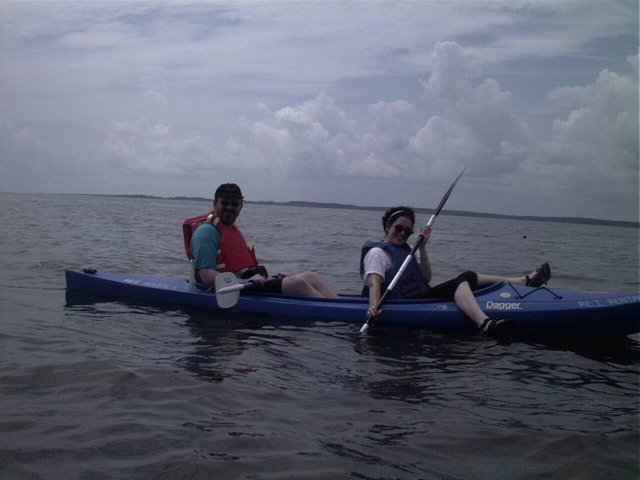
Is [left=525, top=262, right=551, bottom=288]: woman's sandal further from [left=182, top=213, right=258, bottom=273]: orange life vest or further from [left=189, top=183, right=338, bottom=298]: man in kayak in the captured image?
[left=182, top=213, right=258, bottom=273]: orange life vest

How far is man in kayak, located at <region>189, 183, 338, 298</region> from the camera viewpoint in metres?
5.95

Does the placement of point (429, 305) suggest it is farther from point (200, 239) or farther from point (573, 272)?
point (573, 272)

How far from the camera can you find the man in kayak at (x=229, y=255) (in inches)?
234

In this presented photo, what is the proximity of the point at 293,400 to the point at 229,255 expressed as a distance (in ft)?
9.18

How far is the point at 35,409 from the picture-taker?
3148 millimetres

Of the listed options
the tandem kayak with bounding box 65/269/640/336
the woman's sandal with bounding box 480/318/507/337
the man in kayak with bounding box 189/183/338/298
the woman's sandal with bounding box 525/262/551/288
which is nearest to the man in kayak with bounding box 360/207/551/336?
the woman's sandal with bounding box 525/262/551/288

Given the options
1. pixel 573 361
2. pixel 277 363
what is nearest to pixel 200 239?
pixel 277 363

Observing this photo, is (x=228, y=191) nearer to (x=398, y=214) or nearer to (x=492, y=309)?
(x=398, y=214)

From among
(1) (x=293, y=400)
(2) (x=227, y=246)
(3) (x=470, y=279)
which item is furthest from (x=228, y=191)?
(1) (x=293, y=400)

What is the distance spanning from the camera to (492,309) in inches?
213

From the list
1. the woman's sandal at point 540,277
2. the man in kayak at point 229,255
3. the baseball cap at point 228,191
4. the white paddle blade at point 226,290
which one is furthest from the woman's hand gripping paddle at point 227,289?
the woman's sandal at point 540,277

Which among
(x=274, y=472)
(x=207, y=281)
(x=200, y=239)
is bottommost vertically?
(x=274, y=472)

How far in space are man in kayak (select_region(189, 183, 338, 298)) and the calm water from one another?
1.43 feet

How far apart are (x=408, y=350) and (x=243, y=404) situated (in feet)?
6.05
